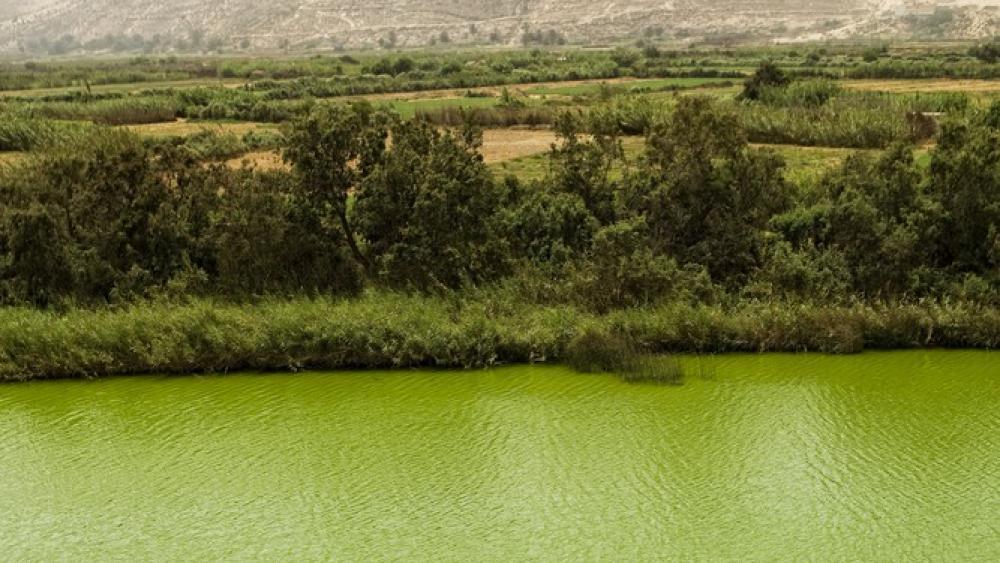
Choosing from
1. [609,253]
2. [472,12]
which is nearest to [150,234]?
[609,253]

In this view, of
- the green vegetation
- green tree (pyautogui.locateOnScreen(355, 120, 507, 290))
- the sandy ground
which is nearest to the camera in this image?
the green vegetation

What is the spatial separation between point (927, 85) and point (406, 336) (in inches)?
2153

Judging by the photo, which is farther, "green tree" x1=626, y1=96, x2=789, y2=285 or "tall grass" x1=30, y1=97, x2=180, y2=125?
"tall grass" x1=30, y1=97, x2=180, y2=125

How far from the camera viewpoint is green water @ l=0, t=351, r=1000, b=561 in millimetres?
12938

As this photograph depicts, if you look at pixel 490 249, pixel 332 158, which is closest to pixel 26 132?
pixel 332 158

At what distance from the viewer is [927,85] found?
6247 cm

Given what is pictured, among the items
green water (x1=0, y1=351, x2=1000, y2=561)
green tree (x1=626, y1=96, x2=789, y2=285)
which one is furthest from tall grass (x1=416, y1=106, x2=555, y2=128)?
green water (x1=0, y1=351, x2=1000, y2=561)

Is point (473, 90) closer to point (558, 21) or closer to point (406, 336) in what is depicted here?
point (406, 336)

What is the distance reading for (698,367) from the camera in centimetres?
1875

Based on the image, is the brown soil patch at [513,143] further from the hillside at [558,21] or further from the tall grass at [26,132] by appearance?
the hillside at [558,21]

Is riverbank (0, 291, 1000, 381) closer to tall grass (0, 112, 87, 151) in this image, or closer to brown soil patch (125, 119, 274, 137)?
tall grass (0, 112, 87, 151)

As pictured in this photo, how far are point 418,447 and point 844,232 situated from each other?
1143cm

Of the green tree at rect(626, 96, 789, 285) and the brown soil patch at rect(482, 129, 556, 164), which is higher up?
the green tree at rect(626, 96, 789, 285)

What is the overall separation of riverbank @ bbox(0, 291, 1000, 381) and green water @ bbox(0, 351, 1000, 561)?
437 millimetres
